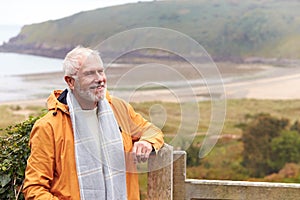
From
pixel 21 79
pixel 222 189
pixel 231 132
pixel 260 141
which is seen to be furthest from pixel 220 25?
pixel 222 189

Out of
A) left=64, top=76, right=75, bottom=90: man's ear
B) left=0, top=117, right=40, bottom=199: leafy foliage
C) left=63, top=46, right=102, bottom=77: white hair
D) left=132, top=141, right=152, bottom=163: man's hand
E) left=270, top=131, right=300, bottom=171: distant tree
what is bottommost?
left=270, top=131, right=300, bottom=171: distant tree

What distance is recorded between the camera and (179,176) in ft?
9.16

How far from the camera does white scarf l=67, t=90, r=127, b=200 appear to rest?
222cm

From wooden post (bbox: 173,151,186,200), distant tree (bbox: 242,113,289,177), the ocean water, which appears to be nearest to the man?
wooden post (bbox: 173,151,186,200)

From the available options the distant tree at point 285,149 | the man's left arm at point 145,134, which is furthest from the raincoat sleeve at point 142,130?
the distant tree at point 285,149

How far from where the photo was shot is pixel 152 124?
95.9 inches

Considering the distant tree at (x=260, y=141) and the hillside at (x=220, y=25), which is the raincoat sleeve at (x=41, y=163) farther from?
the distant tree at (x=260, y=141)

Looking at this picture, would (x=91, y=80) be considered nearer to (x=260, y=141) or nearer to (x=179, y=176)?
(x=179, y=176)

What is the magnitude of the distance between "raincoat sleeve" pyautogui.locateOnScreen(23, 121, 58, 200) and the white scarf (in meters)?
0.12

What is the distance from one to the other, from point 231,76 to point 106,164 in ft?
77.4

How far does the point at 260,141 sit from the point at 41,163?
1947 cm

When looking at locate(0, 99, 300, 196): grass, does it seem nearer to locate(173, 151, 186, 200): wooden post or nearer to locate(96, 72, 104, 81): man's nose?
locate(173, 151, 186, 200): wooden post

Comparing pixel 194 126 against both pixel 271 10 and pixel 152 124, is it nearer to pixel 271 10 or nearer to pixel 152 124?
pixel 152 124

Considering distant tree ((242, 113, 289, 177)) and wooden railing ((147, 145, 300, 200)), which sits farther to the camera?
distant tree ((242, 113, 289, 177))
